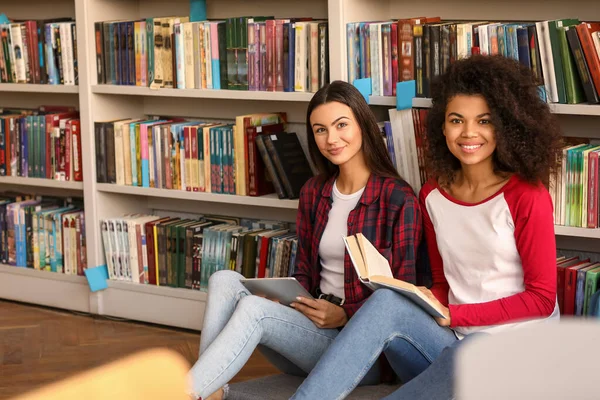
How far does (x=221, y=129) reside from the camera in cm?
332

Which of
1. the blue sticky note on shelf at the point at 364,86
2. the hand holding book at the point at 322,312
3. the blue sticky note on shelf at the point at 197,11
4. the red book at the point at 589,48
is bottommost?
the hand holding book at the point at 322,312

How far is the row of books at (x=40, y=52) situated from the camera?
368cm

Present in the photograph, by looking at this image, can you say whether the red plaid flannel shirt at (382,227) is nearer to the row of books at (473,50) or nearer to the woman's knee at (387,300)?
the woman's knee at (387,300)

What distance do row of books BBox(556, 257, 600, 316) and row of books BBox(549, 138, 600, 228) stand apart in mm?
129

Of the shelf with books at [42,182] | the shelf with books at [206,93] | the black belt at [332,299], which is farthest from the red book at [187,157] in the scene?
the black belt at [332,299]

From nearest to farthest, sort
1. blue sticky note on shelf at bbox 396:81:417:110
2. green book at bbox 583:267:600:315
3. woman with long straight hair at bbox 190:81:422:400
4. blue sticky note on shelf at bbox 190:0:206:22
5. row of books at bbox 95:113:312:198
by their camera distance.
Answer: woman with long straight hair at bbox 190:81:422:400 → green book at bbox 583:267:600:315 → blue sticky note on shelf at bbox 396:81:417:110 → row of books at bbox 95:113:312:198 → blue sticky note on shelf at bbox 190:0:206:22

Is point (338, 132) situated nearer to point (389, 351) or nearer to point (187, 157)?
point (389, 351)

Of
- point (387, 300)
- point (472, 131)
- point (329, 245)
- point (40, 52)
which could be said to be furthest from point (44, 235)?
point (472, 131)

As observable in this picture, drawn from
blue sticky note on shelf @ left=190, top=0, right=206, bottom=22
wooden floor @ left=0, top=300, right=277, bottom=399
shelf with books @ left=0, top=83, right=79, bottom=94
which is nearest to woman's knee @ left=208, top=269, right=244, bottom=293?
wooden floor @ left=0, top=300, right=277, bottom=399

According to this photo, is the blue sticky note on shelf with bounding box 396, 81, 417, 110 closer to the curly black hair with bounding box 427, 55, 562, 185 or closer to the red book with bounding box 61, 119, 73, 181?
the curly black hair with bounding box 427, 55, 562, 185

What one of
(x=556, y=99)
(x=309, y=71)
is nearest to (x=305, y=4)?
(x=309, y=71)

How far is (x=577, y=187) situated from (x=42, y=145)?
2.20 metres

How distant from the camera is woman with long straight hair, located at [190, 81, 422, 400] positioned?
2453mm

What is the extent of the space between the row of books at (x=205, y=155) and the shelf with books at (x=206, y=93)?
85 millimetres
